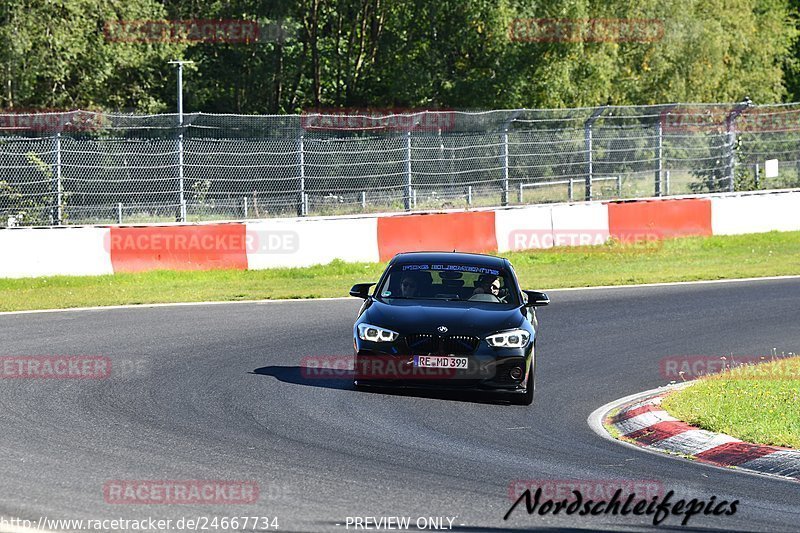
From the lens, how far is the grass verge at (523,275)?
19.7m

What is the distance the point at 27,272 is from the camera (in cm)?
2070

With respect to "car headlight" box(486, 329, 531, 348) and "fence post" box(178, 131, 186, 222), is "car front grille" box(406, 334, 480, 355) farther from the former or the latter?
"fence post" box(178, 131, 186, 222)

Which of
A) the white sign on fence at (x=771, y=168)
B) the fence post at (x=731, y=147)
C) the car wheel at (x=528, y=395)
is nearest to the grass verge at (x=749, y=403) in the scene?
the car wheel at (x=528, y=395)

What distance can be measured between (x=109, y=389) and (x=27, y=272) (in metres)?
9.67

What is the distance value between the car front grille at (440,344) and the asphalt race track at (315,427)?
48 centimetres

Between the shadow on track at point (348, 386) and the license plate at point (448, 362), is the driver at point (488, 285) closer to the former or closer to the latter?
the shadow on track at point (348, 386)

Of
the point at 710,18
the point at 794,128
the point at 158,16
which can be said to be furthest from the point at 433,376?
the point at 710,18

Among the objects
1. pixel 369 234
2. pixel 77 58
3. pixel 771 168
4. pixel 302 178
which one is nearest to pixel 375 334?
pixel 369 234

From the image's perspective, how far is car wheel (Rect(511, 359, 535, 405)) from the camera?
461 inches

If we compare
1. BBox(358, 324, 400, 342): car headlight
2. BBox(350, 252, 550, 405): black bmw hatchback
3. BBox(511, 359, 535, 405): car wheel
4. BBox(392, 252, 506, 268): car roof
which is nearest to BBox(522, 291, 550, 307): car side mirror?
BBox(350, 252, 550, 405): black bmw hatchback

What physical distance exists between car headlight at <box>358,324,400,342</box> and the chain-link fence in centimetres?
1073

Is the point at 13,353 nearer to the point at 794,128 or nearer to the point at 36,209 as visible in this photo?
the point at 36,209

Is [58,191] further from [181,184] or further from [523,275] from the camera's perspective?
[523,275]

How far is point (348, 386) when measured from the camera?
12.2 metres
